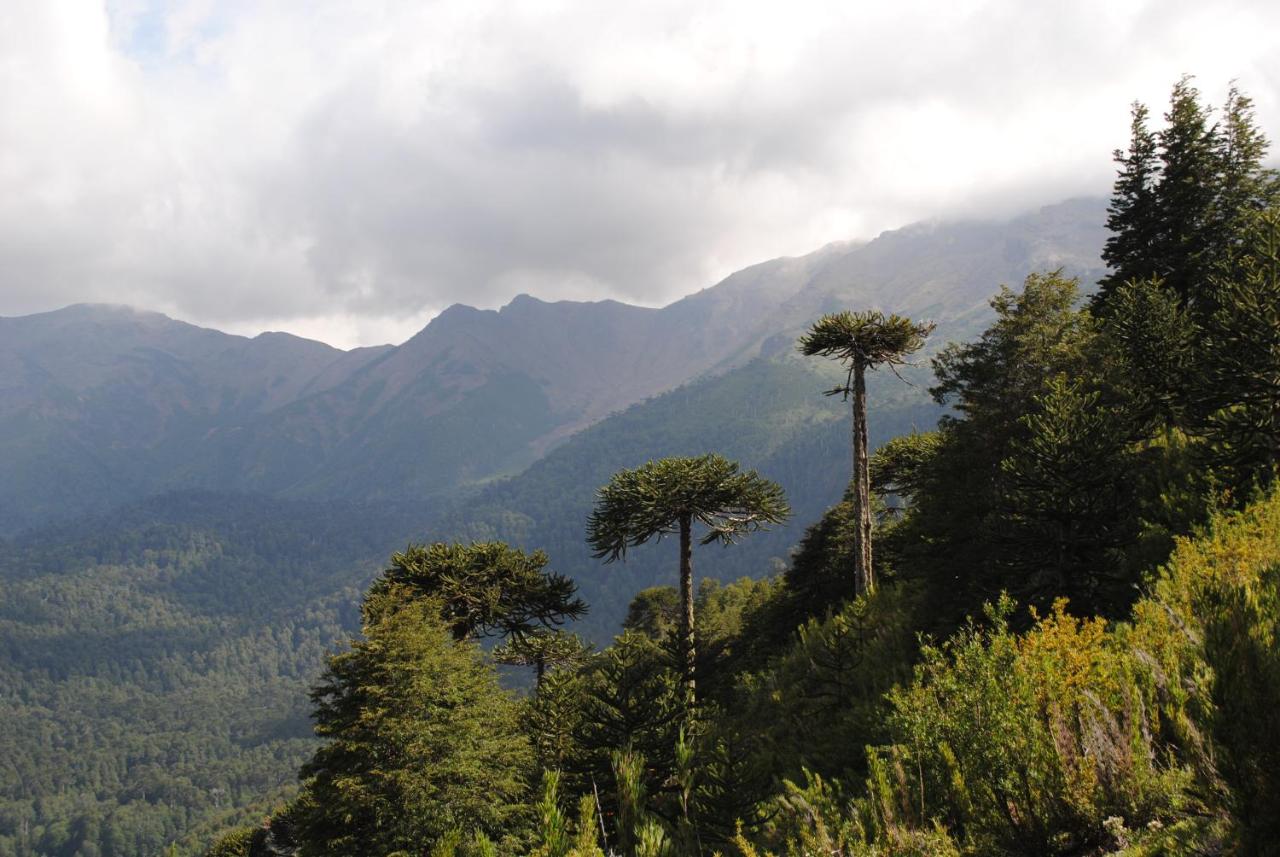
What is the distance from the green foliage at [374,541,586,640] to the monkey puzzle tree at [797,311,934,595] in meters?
10.3

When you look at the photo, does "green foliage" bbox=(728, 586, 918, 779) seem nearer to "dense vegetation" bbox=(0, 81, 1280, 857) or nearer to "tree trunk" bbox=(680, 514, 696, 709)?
"dense vegetation" bbox=(0, 81, 1280, 857)

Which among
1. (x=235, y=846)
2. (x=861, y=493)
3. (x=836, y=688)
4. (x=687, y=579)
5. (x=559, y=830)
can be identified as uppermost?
(x=861, y=493)

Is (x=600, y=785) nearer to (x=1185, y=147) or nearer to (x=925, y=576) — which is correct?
(x=925, y=576)

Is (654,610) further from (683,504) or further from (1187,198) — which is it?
(1187,198)

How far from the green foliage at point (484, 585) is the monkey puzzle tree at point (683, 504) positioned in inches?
98.8

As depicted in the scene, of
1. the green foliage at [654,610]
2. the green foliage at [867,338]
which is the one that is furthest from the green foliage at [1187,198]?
the green foliage at [654,610]

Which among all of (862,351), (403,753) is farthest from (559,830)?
(862,351)

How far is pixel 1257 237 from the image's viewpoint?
16609mm

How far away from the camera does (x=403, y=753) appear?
53.3 feet

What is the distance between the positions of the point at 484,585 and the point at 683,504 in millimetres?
7816

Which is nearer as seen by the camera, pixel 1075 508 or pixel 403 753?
pixel 1075 508

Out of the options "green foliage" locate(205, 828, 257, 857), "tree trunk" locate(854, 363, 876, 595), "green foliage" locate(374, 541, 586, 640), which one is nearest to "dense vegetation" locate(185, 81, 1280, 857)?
"tree trunk" locate(854, 363, 876, 595)

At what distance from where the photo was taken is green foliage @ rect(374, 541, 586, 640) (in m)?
24.3

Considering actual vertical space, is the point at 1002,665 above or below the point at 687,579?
above
